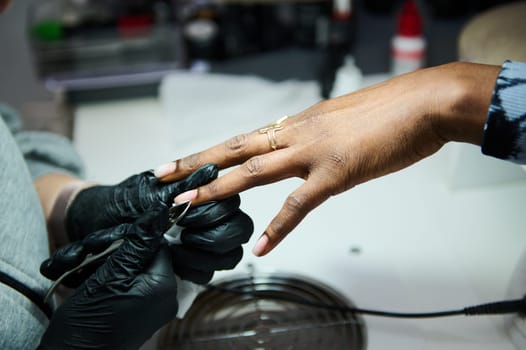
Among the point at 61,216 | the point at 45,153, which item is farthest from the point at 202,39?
the point at 61,216

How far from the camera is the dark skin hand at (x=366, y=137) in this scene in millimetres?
570

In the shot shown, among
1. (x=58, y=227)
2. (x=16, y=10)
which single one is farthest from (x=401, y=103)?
(x=16, y=10)

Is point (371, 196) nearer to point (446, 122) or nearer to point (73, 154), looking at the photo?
point (446, 122)

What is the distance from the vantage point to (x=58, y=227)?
33.0 inches

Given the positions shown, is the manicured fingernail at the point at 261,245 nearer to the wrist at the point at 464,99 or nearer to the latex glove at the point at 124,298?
the latex glove at the point at 124,298

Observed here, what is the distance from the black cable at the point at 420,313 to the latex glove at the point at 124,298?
0.62 ft

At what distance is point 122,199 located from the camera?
72 cm

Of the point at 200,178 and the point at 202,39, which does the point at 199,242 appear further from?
the point at 202,39

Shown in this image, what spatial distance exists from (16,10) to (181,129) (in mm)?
749

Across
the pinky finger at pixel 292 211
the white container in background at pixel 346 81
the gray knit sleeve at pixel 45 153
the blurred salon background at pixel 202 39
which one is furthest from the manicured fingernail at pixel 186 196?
the blurred salon background at pixel 202 39

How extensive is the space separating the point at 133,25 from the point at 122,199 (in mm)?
857

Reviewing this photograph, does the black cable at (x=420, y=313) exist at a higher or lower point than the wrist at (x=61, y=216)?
lower

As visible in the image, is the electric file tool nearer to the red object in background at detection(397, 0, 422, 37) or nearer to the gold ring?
the gold ring

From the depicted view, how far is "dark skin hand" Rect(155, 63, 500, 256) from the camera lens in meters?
0.57
